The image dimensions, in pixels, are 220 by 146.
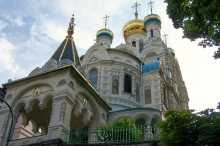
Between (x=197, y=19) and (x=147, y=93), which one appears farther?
(x=147, y=93)

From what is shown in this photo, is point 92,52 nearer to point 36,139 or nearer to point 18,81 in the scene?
point 18,81

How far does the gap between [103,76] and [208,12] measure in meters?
20.5

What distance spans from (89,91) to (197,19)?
34.9ft

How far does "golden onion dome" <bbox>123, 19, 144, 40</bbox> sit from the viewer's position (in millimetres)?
45438

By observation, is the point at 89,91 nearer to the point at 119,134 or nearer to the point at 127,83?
the point at 119,134

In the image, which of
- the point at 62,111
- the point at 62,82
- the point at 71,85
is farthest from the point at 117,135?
the point at 62,82

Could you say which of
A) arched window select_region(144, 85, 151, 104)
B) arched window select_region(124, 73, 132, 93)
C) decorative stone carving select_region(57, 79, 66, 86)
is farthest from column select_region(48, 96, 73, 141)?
arched window select_region(144, 85, 151, 104)

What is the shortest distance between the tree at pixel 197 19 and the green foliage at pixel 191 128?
8.56 feet

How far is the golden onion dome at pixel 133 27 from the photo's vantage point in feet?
149

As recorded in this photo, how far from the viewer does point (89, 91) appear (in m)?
20.9

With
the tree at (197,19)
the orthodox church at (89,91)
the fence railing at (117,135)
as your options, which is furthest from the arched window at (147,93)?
the tree at (197,19)

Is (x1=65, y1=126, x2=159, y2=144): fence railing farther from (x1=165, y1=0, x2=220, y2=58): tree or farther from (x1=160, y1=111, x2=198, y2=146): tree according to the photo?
(x1=165, y1=0, x2=220, y2=58): tree

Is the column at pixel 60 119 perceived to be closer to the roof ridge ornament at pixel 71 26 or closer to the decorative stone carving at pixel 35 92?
the decorative stone carving at pixel 35 92

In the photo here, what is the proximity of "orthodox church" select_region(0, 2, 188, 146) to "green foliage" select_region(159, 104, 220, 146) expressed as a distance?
593 centimetres
